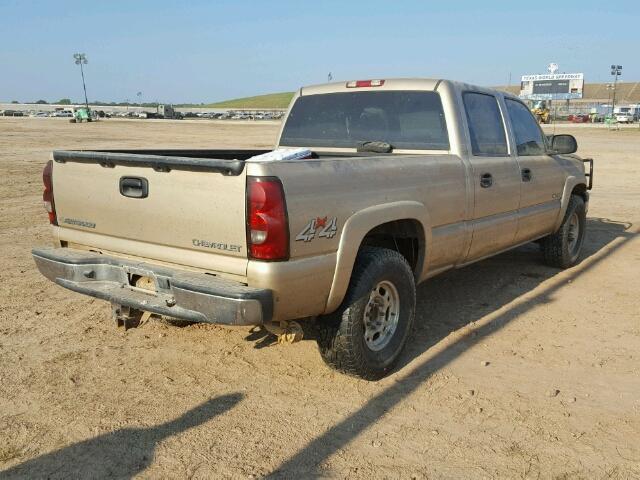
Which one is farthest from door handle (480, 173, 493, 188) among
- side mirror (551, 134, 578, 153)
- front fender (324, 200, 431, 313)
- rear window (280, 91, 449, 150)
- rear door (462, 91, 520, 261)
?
side mirror (551, 134, 578, 153)

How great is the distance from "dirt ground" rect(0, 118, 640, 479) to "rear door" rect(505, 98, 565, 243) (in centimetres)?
71

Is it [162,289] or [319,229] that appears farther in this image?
[162,289]

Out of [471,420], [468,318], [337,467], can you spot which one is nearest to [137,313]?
[337,467]

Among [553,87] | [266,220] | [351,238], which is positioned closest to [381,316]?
[351,238]

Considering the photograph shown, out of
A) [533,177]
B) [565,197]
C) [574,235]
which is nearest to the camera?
[533,177]

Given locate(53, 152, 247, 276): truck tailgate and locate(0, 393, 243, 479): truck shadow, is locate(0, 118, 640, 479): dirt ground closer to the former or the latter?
locate(0, 393, 243, 479): truck shadow

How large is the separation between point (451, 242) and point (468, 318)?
0.94 m

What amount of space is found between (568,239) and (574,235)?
0.78 feet

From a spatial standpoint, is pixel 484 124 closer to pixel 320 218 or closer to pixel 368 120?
pixel 368 120

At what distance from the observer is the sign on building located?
109750mm

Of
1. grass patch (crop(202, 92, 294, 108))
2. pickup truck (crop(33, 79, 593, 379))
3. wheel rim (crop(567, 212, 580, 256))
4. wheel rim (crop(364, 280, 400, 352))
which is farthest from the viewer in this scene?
grass patch (crop(202, 92, 294, 108))

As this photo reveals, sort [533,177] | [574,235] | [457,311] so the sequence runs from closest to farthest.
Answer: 1. [457,311]
2. [533,177]
3. [574,235]

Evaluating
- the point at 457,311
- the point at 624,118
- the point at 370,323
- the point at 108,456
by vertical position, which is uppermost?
the point at 370,323

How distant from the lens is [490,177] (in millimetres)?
4762
